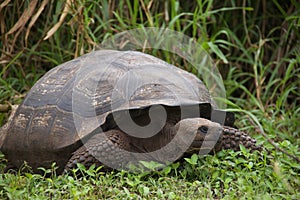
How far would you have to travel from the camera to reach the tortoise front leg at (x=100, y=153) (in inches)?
141

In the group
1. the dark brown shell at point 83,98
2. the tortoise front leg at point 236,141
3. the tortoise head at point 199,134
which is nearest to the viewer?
the tortoise head at point 199,134

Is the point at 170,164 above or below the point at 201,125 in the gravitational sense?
below

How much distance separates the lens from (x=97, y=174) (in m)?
3.34

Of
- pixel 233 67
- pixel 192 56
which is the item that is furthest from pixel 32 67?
pixel 233 67

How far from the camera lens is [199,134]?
3504 millimetres

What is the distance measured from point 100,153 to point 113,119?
242 millimetres

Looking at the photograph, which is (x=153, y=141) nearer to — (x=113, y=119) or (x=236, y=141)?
(x=113, y=119)

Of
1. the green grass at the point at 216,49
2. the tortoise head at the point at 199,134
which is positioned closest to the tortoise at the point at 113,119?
the tortoise head at the point at 199,134

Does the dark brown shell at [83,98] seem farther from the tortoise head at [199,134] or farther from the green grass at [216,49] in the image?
the green grass at [216,49]

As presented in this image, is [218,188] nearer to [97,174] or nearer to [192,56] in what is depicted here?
[97,174]

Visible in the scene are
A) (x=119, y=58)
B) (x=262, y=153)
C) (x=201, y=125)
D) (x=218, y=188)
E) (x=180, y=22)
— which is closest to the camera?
(x=218, y=188)

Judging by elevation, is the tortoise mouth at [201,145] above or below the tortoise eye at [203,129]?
below

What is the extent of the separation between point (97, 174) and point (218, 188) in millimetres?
726

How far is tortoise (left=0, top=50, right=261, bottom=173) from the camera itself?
142 inches
